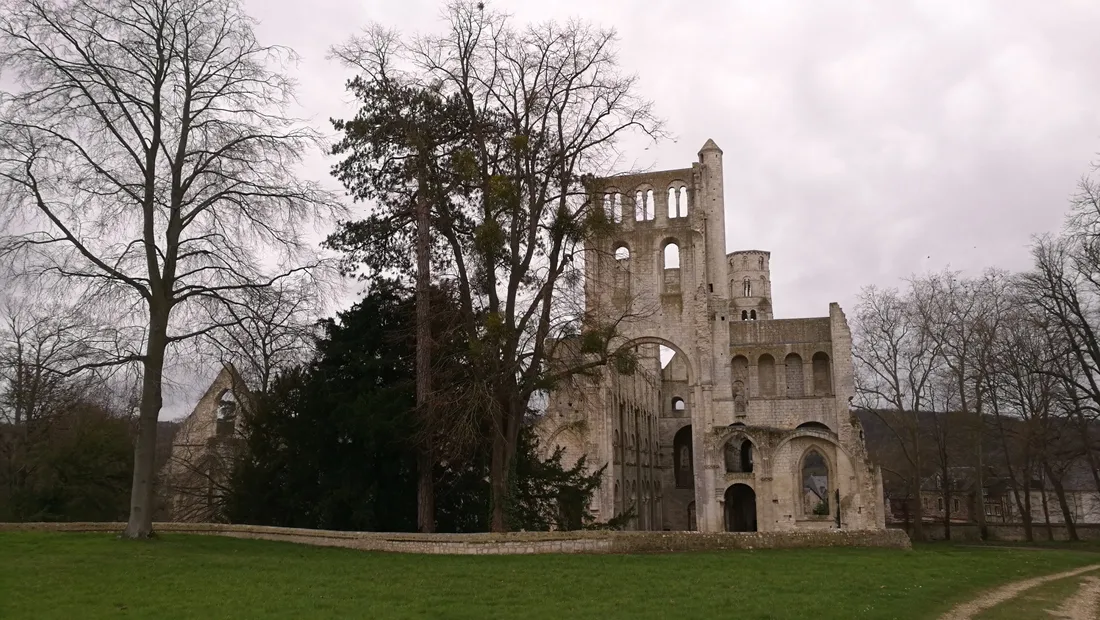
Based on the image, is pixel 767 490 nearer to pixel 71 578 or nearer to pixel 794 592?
pixel 794 592

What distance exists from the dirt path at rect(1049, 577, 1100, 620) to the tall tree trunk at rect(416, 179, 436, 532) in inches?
483

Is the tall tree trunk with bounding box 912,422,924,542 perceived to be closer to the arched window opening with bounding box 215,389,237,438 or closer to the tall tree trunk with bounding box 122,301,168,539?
the arched window opening with bounding box 215,389,237,438

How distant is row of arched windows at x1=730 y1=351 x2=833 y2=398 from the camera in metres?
36.2

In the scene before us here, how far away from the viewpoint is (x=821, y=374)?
119 ft

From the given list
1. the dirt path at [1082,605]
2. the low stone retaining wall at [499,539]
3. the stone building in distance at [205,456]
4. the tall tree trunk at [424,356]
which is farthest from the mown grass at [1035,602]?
the stone building in distance at [205,456]

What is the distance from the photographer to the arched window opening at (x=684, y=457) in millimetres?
48219

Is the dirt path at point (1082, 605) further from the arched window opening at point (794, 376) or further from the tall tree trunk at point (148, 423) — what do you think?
the arched window opening at point (794, 376)

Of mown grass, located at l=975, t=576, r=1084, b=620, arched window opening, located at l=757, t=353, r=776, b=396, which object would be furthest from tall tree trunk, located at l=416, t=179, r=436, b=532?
arched window opening, located at l=757, t=353, r=776, b=396

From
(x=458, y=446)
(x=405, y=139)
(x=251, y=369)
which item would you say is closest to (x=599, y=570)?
(x=458, y=446)

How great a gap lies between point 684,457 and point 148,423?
36541 millimetres

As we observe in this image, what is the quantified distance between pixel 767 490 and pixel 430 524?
17.9 m

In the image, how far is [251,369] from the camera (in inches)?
744

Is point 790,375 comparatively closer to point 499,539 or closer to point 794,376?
point 794,376

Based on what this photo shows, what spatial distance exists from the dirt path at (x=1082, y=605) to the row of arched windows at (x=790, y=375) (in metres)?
19.4
